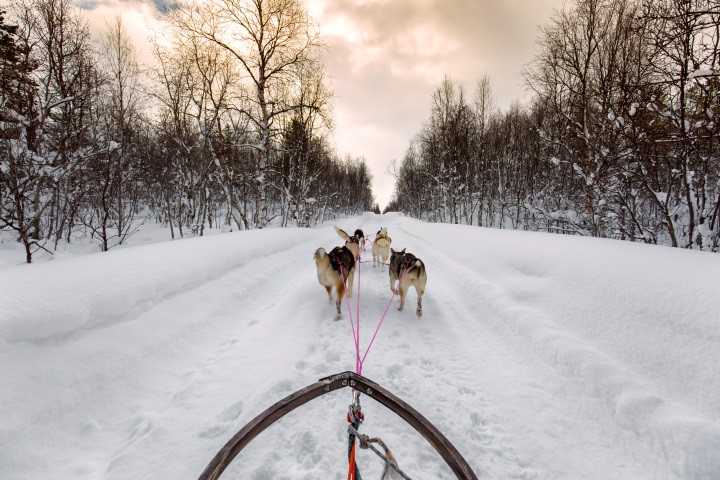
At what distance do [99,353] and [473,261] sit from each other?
6.68 meters

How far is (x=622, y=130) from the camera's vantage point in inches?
226

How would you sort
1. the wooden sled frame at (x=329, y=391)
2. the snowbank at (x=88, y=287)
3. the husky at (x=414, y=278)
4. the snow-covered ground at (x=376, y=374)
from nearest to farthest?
the wooden sled frame at (x=329, y=391) → the snow-covered ground at (x=376, y=374) → the snowbank at (x=88, y=287) → the husky at (x=414, y=278)

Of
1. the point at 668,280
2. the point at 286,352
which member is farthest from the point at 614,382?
the point at 286,352

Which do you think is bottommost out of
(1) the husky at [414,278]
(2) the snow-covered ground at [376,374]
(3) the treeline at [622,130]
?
(2) the snow-covered ground at [376,374]

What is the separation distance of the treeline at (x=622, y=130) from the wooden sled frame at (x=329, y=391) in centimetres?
498

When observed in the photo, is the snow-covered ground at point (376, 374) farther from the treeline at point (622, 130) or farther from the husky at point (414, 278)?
the treeline at point (622, 130)

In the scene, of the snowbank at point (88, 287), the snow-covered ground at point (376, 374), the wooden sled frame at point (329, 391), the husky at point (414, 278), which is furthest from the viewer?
the husky at point (414, 278)

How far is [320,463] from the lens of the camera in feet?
5.58

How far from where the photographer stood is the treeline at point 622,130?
15.7 ft

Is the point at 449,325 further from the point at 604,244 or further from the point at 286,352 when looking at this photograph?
the point at 604,244

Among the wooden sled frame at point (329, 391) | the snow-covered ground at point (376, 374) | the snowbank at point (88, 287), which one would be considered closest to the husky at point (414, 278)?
the snow-covered ground at point (376, 374)

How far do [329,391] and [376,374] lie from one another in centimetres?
144

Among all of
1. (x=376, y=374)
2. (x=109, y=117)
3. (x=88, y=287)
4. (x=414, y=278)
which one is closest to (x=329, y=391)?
(x=376, y=374)

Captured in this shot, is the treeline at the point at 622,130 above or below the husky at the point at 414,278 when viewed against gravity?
above
